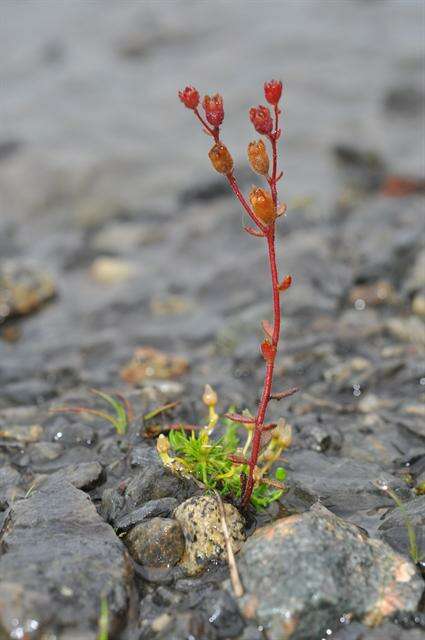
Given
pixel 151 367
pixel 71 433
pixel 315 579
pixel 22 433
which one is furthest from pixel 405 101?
pixel 315 579

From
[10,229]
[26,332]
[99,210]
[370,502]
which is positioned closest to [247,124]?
[99,210]

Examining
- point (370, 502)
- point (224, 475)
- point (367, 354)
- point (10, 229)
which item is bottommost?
point (10, 229)

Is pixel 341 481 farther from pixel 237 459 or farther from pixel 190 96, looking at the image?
pixel 190 96

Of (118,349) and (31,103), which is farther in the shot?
(31,103)

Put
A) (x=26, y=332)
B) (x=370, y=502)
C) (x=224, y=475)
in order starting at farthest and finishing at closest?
1. (x=26, y=332)
2. (x=370, y=502)
3. (x=224, y=475)

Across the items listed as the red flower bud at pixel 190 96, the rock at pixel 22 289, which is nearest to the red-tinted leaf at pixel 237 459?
the red flower bud at pixel 190 96

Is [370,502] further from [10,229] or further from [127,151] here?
[127,151]

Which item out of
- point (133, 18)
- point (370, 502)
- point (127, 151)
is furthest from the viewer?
point (133, 18)
